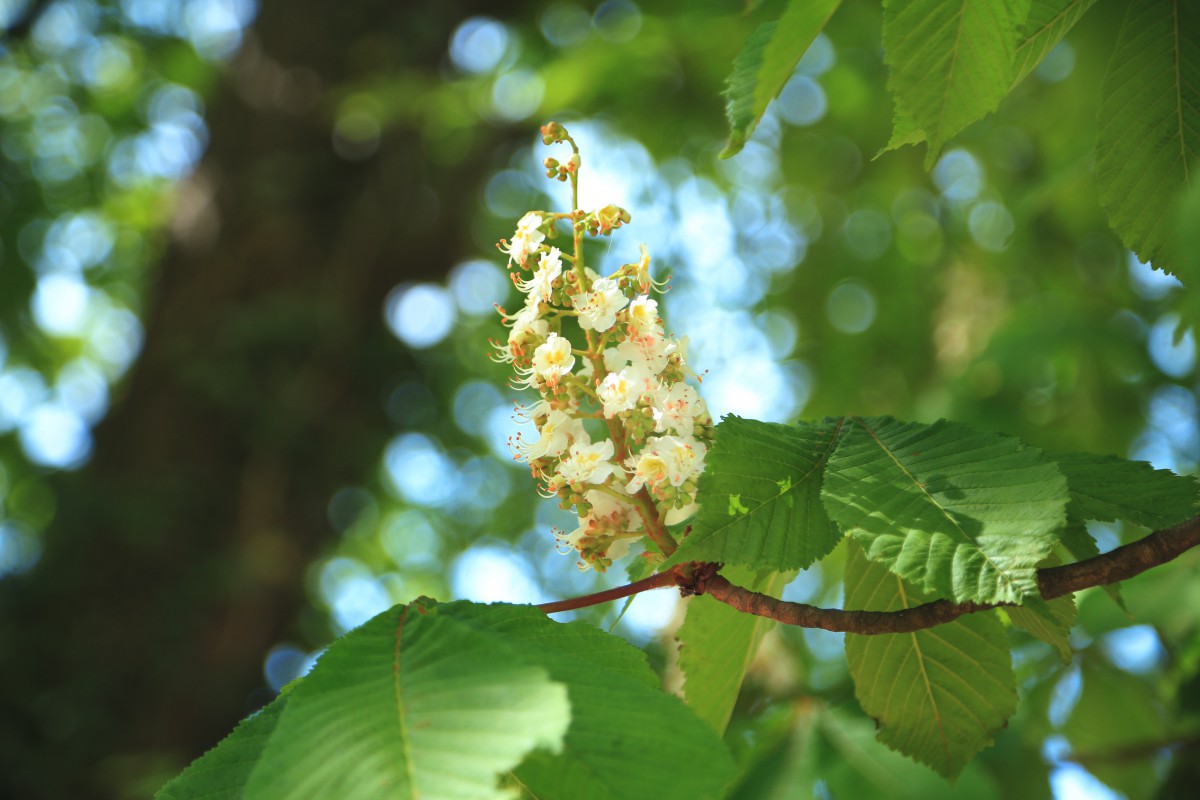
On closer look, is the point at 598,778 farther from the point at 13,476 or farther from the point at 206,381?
the point at 13,476

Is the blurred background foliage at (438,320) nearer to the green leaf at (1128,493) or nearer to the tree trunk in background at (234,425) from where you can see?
the tree trunk in background at (234,425)

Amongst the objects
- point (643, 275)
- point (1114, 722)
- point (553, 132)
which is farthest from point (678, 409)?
point (1114, 722)

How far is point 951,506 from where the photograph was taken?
93cm

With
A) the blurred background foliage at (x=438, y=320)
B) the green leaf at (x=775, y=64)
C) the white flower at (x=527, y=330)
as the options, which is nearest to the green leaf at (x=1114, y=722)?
the blurred background foliage at (x=438, y=320)

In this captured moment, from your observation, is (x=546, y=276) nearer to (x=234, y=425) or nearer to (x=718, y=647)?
(x=718, y=647)

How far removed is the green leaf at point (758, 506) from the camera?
0.99m

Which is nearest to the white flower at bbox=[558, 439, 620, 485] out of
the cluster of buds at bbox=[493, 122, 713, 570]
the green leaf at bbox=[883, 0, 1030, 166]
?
the cluster of buds at bbox=[493, 122, 713, 570]

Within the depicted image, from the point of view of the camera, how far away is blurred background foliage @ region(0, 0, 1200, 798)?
371 cm

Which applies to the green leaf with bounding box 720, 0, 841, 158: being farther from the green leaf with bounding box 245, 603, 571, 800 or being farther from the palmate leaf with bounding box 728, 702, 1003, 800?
the palmate leaf with bounding box 728, 702, 1003, 800

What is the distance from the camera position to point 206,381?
486 centimetres

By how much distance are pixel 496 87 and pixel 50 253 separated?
536 centimetres

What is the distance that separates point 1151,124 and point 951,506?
19.0 inches

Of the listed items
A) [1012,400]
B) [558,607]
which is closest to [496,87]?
[1012,400]

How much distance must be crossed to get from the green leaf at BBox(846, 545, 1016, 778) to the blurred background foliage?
47.0 inches
